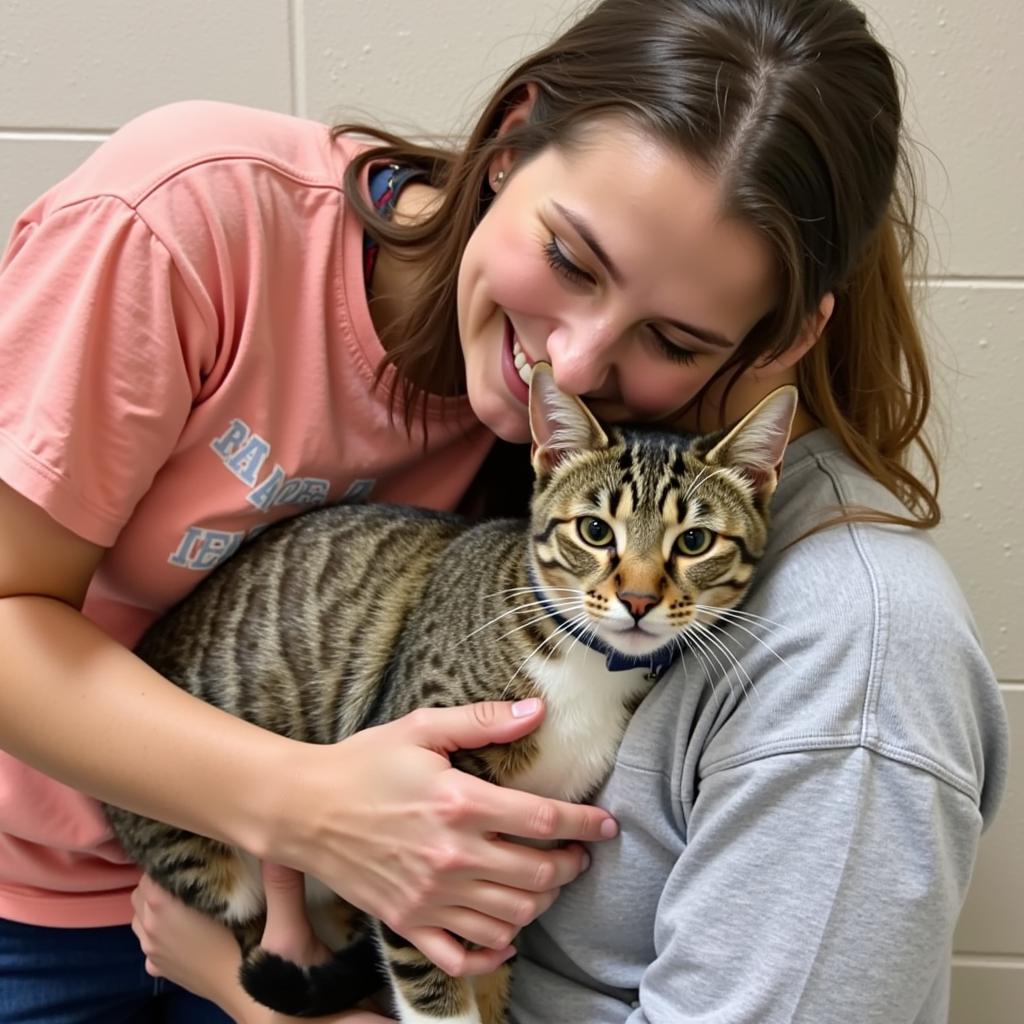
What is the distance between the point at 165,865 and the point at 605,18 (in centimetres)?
93

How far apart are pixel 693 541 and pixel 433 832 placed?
35 centimetres

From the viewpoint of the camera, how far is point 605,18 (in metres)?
0.81

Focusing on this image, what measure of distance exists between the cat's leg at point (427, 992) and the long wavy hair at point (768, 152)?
22.1 inches

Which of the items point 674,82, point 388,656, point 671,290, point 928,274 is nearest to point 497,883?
point 388,656

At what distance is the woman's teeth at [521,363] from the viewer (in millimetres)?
863

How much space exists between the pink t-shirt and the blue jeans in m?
0.03

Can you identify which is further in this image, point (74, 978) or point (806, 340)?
point (74, 978)

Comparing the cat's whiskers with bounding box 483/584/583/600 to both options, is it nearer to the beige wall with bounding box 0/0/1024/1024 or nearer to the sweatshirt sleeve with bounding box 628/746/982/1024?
the sweatshirt sleeve with bounding box 628/746/982/1024

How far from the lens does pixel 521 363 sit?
34.2 inches

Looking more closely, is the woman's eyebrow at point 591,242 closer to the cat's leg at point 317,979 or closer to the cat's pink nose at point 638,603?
the cat's pink nose at point 638,603

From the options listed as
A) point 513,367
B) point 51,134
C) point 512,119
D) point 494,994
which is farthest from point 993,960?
point 51,134

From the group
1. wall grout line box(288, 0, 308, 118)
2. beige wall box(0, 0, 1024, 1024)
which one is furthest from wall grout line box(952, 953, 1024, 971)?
wall grout line box(288, 0, 308, 118)

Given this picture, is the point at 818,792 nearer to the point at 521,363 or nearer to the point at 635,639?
the point at 635,639

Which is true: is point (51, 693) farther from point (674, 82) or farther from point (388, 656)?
point (674, 82)
